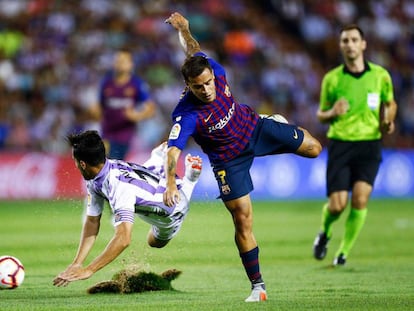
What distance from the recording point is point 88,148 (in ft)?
26.6

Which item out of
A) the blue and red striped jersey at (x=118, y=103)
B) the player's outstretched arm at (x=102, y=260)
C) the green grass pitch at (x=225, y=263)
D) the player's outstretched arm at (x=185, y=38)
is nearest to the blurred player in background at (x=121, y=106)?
the blue and red striped jersey at (x=118, y=103)

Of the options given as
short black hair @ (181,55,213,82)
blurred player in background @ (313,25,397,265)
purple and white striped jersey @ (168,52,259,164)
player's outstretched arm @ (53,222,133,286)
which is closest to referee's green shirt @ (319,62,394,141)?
blurred player in background @ (313,25,397,265)

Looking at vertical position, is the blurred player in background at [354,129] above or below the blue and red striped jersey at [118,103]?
below

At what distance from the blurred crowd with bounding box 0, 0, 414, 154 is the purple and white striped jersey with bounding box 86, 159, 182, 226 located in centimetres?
1295

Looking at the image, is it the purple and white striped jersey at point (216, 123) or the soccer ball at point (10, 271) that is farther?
the soccer ball at point (10, 271)

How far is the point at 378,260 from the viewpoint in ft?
39.4

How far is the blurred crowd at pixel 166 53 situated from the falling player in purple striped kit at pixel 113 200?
42.1ft

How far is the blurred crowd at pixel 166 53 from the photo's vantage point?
74.9ft

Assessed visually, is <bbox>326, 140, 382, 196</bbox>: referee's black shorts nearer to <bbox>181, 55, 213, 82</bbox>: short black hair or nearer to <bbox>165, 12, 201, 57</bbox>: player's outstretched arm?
<bbox>165, 12, 201, 57</bbox>: player's outstretched arm

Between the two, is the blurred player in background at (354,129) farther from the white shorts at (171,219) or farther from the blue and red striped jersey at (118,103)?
the blue and red striped jersey at (118,103)

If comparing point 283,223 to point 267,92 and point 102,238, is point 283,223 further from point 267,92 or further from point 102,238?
point 267,92

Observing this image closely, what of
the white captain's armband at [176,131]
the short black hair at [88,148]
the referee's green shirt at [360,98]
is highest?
the referee's green shirt at [360,98]

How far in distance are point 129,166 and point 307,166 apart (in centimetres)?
1414

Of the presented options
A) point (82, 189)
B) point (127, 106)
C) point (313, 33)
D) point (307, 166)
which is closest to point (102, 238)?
point (127, 106)
